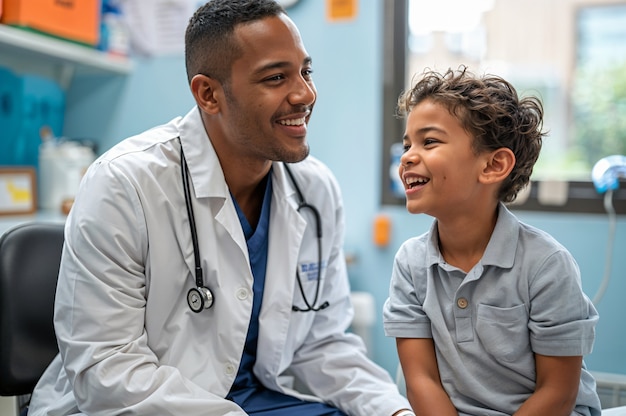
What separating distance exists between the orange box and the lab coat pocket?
1700mm

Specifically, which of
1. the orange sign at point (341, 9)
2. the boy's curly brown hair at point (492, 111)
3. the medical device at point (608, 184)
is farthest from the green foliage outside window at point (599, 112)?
the boy's curly brown hair at point (492, 111)

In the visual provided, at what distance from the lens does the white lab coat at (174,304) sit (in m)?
1.14

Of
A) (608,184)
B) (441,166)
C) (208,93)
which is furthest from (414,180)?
(608,184)

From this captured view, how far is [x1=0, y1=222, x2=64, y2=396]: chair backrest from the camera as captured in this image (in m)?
1.23

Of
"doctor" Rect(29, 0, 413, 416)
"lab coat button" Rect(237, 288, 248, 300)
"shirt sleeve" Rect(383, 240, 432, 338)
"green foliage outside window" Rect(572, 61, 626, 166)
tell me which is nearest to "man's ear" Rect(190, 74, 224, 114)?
"doctor" Rect(29, 0, 413, 416)

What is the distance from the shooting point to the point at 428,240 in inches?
47.0

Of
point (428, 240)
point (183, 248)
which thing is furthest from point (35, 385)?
point (428, 240)

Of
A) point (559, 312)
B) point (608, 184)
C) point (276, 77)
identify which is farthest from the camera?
point (608, 184)

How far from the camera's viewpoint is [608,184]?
6.18 feet

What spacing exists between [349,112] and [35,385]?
1399 millimetres

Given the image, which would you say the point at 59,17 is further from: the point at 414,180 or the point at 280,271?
the point at 414,180

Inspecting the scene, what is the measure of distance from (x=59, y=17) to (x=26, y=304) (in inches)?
48.6

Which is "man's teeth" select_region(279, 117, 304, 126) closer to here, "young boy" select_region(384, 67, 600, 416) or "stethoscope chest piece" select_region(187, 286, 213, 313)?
"young boy" select_region(384, 67, 600, 416)

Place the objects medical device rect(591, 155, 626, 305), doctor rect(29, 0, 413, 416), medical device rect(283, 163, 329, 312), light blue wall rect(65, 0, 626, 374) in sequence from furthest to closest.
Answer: light blue wall rect(65, 0, 626, 374)
medical device rect(591, 155, 626, 305)
medical device rect(283, 163, 329, 312)
doctor rect(29, 0, 413, 416)
